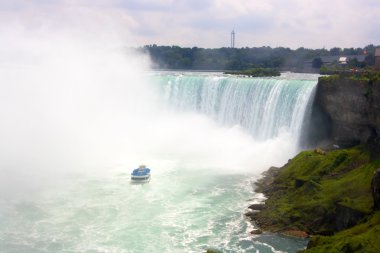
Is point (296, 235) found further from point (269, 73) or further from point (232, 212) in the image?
point (269, 73)

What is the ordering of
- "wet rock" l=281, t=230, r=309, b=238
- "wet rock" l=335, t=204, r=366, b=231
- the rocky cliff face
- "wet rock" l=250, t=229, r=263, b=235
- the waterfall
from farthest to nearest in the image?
the waterfall → the rocky cliff face → "wet rock" l=250, t=229, r=263, b=235 → "wet rock" l=281, t=230, r=309, b=238 → "wet rock" l=335, t=204, r=366, b=231

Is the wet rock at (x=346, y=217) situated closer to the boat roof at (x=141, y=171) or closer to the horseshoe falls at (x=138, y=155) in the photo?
the horseshoe falls at (x=138, y=155)

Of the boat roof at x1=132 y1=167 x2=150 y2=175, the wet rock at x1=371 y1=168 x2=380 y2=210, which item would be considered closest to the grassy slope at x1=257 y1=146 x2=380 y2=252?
the wet rock at x1=371 y1=168 x2=380 y2=210

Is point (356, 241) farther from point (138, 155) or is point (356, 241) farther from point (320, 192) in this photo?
point (138, 155)

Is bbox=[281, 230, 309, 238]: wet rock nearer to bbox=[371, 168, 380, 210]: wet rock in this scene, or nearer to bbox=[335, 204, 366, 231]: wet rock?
bbox=[335, 204, 366, 231]: wet rock

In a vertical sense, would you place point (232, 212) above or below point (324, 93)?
below

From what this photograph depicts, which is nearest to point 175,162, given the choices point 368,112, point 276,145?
point 276,145

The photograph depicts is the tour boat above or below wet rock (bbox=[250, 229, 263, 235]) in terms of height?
above

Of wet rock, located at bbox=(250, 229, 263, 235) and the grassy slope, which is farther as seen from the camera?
wet rock, located at bbox=(250, 229, 263, 235)
